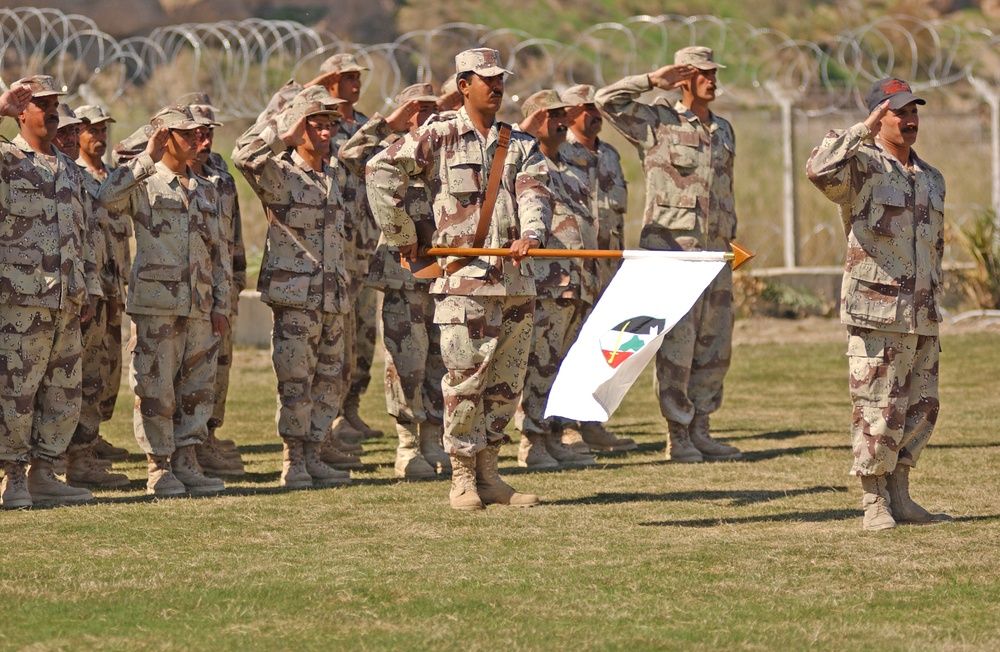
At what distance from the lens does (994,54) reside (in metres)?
42.1

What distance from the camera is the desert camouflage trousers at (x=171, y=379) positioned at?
886 centimetres

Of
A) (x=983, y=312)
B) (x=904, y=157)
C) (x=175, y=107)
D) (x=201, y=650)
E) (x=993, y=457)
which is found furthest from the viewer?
(x=983, y=312)

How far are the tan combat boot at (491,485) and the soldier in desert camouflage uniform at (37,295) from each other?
2.08 m

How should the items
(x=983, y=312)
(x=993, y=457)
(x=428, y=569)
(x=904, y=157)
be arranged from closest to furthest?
(x=428, y=569) → (x=904, y=157) → (x=993, y=457) → (x=983, y=312)

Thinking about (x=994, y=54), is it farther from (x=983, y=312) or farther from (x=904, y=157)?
(x=904, y=157)

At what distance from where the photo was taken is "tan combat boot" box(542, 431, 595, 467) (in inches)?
398

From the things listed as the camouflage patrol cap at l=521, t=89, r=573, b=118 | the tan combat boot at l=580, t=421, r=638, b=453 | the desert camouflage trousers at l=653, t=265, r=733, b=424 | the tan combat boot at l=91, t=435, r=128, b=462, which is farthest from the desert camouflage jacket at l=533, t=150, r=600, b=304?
the tan combat boot at l=91, t=435, r=128, b=462

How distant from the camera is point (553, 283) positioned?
10328 millimetres

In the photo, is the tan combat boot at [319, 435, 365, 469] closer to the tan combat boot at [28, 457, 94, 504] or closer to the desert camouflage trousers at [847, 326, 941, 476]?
the tan combat boot at [28, 457, 94, 504]

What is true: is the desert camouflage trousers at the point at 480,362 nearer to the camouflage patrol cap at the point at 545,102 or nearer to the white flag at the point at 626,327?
the white flag at the point at 626,327

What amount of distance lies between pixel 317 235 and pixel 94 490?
6.09ft

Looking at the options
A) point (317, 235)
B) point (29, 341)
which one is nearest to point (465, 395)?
point (317, 235)

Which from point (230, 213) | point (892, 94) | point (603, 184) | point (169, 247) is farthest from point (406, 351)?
point (892, 94)

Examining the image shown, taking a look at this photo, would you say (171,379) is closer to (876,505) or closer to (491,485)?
(491,485)
